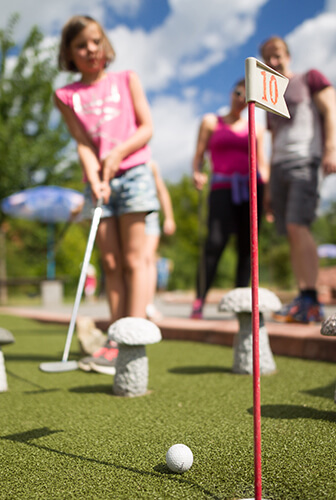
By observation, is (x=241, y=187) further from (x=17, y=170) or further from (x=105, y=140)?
(x=17, y=170)

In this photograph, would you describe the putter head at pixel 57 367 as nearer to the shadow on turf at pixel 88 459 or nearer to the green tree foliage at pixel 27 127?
the shadow on turf at pixel 88 459

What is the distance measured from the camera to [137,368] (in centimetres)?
232

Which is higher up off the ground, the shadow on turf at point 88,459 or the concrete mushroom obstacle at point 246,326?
the concrete mushroom obstacle at point 246,326

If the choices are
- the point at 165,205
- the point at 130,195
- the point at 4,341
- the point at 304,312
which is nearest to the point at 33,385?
the point at 4,341

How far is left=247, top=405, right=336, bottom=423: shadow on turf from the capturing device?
187 cm

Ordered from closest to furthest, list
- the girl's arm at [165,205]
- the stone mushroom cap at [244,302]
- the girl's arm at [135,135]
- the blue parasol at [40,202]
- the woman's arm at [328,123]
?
1. the stone mushroom cap at [244,302]
2. the girl's arm at [135,135]
3. the woman's arm at [328,123]
4. the girl's arm at [165,205]
5. the blue parasol at [40,202]

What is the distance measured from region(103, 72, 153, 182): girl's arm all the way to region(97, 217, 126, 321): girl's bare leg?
0.37 meters

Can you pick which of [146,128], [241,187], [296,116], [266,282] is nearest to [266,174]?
[241,187]

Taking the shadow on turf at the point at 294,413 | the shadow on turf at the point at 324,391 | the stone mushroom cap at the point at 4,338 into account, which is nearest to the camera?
the shadow on turf at the point at 294,413

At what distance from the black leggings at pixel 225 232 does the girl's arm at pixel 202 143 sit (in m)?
0.27

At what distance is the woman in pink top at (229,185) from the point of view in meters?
4.38

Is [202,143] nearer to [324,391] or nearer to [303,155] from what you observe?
[303,155]

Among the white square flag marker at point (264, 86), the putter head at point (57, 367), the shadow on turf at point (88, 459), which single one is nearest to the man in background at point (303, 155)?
the putter head at point (57, 367)

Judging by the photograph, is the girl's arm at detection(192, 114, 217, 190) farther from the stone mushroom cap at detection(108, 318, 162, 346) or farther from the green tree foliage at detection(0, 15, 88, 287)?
the green tree foliage at detection(0, 15, 88, 287)
